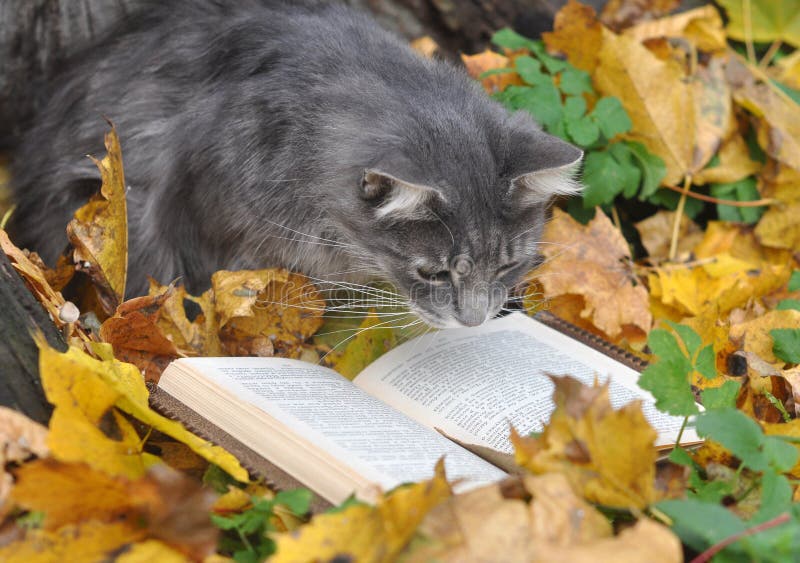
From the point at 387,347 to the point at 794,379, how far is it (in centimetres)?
85

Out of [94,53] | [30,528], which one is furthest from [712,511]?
[94,53]

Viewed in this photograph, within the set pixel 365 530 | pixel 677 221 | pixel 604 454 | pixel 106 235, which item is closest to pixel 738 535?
pixel 604 454

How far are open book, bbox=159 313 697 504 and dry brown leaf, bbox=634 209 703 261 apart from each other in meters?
0.75

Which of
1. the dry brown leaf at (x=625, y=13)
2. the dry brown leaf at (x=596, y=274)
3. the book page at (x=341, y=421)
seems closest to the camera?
the book page at (x=341, y=421)

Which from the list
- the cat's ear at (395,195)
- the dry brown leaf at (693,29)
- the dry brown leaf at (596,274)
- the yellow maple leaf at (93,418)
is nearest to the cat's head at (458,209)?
the cat's ear at (395,195)

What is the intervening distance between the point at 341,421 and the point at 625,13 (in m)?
2.06

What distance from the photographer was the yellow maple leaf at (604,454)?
4.04ft

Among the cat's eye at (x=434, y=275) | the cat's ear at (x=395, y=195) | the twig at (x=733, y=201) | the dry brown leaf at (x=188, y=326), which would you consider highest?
the cat's ear at (x=395, y=195)

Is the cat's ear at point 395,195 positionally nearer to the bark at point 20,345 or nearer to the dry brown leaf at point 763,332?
the bark at point 20,345

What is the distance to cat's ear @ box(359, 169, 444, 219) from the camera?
1.67 m

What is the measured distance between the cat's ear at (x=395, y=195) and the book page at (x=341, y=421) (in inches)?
13.9

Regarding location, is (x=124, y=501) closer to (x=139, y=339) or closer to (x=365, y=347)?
(x=139, y=339)

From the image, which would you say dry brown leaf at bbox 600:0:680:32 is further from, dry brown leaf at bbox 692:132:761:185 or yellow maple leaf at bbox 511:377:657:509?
yellow maple leaf at bbox 511:377:657:509

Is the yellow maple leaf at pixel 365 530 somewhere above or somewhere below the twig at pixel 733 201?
above
